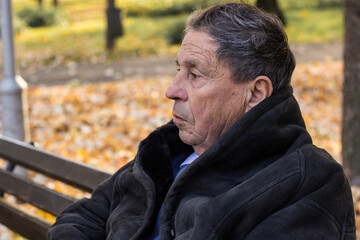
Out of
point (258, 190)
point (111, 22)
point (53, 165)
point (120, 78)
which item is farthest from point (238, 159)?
point (111, 22)

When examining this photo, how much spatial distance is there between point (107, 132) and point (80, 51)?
30.0 ft

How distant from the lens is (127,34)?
63.7ft

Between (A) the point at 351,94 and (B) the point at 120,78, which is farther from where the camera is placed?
(B) the point at 120,78

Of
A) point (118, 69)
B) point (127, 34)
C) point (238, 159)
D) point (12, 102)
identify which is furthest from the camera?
point (127, 34)

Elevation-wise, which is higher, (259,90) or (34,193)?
(259,90)

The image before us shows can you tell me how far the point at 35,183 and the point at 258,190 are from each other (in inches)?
84.2

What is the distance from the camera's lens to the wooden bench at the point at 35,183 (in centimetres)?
319

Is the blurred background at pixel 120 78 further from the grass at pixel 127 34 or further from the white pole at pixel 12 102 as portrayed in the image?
the white pole at pixel 12 102

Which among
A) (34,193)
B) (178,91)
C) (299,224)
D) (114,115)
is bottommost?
(114,115)

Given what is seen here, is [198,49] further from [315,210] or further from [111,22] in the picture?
[111,22]

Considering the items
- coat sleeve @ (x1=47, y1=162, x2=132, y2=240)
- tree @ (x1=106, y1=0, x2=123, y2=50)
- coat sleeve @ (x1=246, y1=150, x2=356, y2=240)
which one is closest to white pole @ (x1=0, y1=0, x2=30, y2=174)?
coat sleeve @ (x1=47, y1=162, x2=132, y2=240)

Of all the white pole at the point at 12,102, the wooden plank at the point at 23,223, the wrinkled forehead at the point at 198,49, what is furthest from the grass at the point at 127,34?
the wrinkled forehead at the point at 198,49

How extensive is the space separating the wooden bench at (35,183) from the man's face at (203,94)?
3.06ft

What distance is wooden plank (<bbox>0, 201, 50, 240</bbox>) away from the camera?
3.36 m
